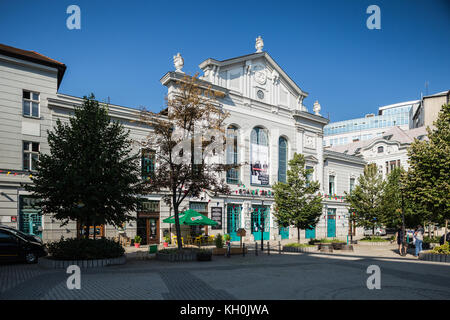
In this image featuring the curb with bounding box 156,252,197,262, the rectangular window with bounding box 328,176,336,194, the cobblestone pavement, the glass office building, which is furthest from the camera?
the glass office building

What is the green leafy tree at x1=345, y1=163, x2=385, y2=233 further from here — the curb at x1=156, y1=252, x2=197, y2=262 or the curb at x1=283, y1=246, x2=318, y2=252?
the curb at x1=156, y1=252, x2=197, y2=262

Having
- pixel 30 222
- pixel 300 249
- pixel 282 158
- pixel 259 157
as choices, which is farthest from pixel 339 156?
pixel 30 222

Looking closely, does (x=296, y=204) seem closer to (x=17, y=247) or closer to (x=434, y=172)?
(x=434, y=172)

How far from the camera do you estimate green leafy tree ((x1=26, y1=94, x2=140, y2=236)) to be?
51.3 feet

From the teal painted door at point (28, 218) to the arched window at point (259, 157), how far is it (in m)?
18.3

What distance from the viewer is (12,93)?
21109 mm

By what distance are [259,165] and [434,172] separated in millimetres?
16256

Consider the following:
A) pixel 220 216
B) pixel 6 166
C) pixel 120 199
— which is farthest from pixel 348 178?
pixel 6 166

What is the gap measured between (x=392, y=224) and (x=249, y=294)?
26.4m

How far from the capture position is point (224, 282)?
37.7 ft

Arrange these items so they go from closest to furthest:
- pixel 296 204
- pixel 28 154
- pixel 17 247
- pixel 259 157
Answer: pixel 17 247 < pixel 28 154 < pixel 296 204 < pixel 259 157

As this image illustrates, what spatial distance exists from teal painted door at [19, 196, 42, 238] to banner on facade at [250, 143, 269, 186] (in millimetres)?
18391

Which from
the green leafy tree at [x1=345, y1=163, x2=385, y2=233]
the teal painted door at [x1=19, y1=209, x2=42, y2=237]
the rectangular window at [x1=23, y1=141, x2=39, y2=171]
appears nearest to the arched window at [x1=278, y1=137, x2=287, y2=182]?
the green leafy tree at [x1=345, y1=163, x2=385, y2=233]
